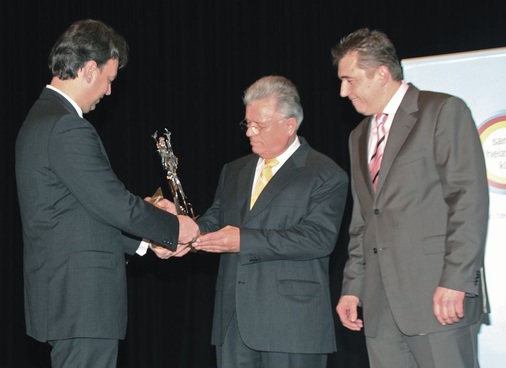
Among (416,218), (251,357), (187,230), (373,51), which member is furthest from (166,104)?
(416,218)

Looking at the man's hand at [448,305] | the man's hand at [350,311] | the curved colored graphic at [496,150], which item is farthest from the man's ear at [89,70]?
the curved colored graphic at [496,150]

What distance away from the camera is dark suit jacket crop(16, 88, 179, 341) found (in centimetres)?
293

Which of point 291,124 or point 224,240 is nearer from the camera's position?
point 224,240

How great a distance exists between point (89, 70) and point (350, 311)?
58.9 inches

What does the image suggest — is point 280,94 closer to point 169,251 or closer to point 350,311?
point 169,251

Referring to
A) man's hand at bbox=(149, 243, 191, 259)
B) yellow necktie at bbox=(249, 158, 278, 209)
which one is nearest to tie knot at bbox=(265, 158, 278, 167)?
yellow necktie at bbox=(249, 158, 278, 209)

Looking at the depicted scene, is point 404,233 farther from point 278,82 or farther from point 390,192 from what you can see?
point 278,82

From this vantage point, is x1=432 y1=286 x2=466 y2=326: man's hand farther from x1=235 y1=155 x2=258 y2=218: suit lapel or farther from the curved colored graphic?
the curved colored graphic

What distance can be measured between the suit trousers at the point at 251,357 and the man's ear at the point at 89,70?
4.13ft

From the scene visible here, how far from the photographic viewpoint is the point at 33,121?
301 cm

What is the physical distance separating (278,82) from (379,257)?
117cm

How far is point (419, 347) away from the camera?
9.25 feet

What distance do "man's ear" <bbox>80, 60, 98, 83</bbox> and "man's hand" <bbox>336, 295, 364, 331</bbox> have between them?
142cm

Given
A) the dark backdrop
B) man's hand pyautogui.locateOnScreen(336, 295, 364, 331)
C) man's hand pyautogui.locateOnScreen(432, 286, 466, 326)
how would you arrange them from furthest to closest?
1. the dark backdrop
2. man's hand pyautogui.locateOnScreen(336, 295, 364, 331)
3. man's hand pyautogui.locateOnScreen(432, 286, 466, 326)
